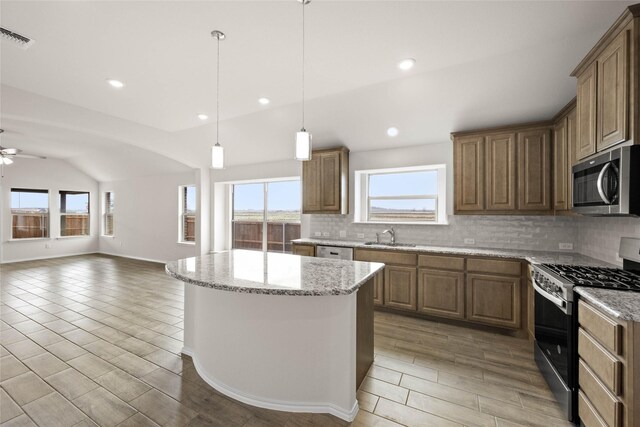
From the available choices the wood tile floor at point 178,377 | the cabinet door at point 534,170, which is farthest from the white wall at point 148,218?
the cabinet door at point 534,170

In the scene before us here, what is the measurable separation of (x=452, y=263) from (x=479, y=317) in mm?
666

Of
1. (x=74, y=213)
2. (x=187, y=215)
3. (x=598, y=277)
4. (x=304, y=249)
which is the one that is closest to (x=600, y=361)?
(x=598, y=277)

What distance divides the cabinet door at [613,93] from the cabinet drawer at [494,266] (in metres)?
1.47

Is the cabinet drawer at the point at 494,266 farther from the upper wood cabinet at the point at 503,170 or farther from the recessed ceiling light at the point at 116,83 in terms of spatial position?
the recessed ceiling light at the point at 116,83

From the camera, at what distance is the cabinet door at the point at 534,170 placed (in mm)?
3172

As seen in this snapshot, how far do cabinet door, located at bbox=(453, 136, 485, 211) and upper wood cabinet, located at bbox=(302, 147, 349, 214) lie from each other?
162cm

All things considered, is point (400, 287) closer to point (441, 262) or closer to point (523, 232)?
point (441, 262)

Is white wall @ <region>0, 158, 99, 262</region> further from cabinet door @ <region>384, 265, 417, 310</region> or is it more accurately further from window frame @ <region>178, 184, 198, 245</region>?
cabinet door @ <region>384, 265, 417, 310</region>

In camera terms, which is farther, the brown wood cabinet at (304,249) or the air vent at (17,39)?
the brown wood cabinet at (304,249)

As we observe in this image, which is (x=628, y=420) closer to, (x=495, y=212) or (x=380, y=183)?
(x=495, y=212)

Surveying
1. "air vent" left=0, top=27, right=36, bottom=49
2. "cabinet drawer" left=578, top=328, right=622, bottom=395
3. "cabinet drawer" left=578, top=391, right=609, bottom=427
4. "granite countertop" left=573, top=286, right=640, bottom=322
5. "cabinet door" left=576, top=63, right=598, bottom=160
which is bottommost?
"cabinet drawer" left=578, top=391, right=609, bottom=427

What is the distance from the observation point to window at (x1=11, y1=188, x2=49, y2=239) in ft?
24.2

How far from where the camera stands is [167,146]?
5.40 meters

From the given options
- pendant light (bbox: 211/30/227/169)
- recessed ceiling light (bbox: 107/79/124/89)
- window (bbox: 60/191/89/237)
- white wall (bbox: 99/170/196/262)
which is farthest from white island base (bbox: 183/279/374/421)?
window (bbox: 60/191/89/237)
